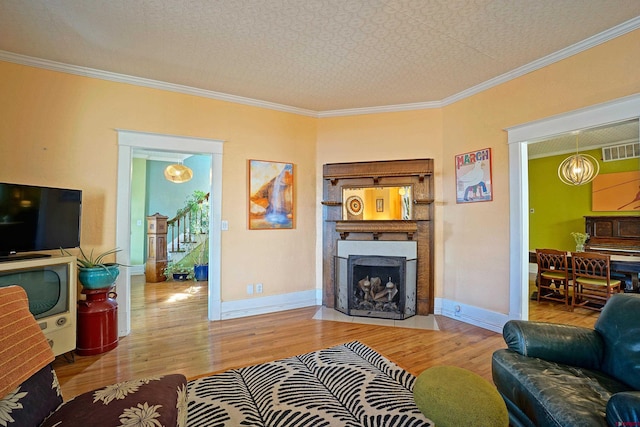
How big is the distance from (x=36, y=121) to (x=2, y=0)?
1076 millimetres

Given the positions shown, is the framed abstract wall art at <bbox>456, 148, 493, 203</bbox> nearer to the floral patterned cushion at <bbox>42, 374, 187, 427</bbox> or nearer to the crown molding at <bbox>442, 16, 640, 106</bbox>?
the crown molding at <bbox>442, 16, 640, 106</bbox>

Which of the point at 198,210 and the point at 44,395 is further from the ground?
the point at 198,210

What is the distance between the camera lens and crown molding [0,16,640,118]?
95.0 inches

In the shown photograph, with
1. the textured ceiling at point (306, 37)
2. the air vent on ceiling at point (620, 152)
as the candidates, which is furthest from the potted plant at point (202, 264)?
the air vent on ceiling at point (620, 152)

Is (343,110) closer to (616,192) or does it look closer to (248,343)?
(248,343)

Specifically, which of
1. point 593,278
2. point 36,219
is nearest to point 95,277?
point 36,219

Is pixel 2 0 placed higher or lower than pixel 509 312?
higher

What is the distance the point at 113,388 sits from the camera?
1.32 m

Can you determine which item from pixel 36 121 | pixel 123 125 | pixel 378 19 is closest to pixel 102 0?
pixel 123 125

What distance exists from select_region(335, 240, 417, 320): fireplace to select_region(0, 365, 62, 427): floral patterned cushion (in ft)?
9.57

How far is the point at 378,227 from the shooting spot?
12.2 feet

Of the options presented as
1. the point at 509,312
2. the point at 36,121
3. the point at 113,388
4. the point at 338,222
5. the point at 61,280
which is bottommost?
the point at 509,312

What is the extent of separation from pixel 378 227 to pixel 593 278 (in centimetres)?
304

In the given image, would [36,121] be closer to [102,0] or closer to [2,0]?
[2,0]
